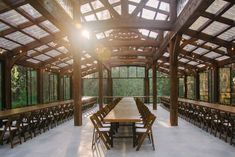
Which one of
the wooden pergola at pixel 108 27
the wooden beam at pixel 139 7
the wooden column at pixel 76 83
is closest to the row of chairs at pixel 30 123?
the wooden column at pixel 76 83

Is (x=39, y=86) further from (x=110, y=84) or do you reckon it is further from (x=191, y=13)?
(x=191, y=13)

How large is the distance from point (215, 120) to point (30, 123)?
496 centimetres

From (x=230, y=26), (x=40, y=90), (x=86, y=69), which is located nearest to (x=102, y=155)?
(x=230, y=26)

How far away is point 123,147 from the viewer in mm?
6172

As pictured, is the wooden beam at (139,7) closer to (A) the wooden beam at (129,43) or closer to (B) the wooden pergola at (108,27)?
(B) the wooden pergola at (108,27)

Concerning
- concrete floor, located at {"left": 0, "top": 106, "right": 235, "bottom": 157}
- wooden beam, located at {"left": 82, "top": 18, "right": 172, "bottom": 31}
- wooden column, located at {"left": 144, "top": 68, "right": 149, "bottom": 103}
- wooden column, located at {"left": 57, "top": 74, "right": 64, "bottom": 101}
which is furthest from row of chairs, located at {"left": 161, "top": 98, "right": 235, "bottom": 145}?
wooden column, located at {"left": 144, "top": 68, "right": 149, "bottom": 103}

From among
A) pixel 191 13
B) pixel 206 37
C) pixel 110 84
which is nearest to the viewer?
pixel 191 13

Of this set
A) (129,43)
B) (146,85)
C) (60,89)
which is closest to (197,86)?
(146,85)

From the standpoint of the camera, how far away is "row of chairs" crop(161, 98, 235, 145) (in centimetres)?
668

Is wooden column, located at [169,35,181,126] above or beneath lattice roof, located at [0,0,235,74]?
beneath

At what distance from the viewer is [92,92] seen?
23.5m

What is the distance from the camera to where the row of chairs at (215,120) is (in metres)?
6.67

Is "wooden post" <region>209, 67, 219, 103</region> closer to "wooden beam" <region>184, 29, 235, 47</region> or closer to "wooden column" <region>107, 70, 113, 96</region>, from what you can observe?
"wooden beam" <region>184, 29, 235, 47</region>

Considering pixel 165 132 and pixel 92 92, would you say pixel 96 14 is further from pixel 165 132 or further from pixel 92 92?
pixel 92 92
